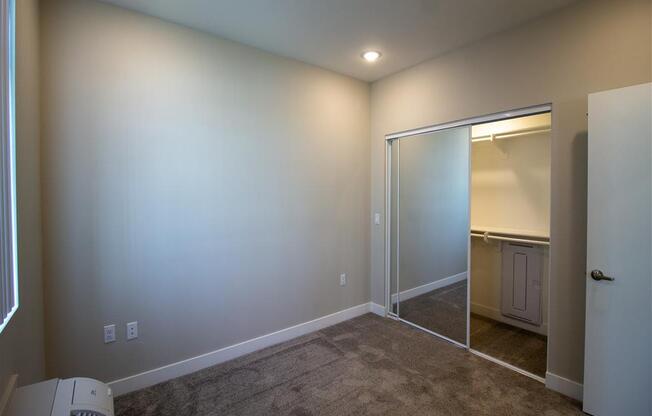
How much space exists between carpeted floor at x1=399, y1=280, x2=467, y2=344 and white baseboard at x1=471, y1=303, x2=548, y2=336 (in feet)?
1.91

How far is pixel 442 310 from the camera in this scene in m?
3.30

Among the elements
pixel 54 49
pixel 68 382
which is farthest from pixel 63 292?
pixel 54 49

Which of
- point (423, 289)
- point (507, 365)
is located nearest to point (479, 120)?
point (423, 289)

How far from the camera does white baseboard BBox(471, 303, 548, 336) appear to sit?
307 cm

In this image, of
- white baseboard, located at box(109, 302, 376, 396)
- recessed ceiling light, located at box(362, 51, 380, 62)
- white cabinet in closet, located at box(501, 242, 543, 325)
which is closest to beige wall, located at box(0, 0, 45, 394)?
white baseboard, located at box(109, 302, 376, 396)

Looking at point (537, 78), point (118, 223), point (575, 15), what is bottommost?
point (118, 223)

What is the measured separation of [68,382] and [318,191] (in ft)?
7.65

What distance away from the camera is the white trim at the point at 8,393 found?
1.06 m

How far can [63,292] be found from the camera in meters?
1.97

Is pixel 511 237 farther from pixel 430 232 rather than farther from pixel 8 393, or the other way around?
pixel 8 393

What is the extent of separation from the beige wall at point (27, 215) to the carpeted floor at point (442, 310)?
306 cm

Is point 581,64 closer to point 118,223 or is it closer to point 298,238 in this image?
point 298,238

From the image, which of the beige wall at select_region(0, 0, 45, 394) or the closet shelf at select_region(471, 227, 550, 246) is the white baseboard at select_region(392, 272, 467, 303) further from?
the beige wall at select_region(0, 0, 45, 394)

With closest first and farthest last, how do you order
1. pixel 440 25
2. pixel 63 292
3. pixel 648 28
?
1. pixel 648 28
2. pixel 63 292
3. pixel 440 25
